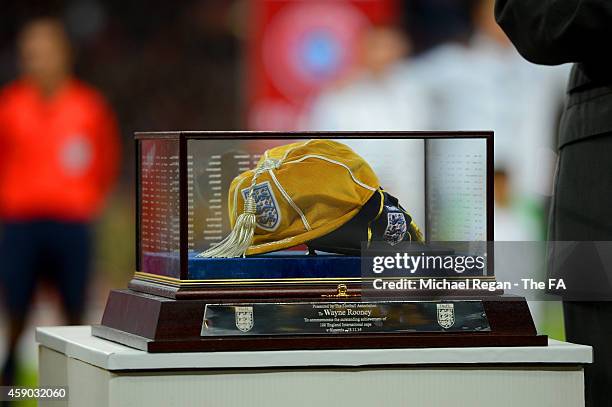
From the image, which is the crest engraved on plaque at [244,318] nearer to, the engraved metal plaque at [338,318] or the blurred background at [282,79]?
the engraved metal plaque at [338,318]

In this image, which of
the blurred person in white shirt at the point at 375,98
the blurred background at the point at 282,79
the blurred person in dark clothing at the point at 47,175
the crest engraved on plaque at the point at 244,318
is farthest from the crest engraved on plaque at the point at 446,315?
the blurred person in white shirt at the point at 375,98

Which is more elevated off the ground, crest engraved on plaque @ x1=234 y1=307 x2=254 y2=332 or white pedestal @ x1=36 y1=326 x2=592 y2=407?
crest engraved on plaque @ x1=234 y1=307 x2=254 y2=332

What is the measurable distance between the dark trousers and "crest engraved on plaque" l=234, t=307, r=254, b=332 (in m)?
0.45

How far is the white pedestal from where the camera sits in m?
1.79

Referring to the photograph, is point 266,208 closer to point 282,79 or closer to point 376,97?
point 376,97

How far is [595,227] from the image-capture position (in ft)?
6.54

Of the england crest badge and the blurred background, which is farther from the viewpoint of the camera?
the blurred background

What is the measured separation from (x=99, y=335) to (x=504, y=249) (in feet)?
1.91

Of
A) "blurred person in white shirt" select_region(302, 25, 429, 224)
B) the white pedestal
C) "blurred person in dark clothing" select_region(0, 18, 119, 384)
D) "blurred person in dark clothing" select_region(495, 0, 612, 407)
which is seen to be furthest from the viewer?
"blurred person in white shirt" select_region(302, 25, 429, 224)

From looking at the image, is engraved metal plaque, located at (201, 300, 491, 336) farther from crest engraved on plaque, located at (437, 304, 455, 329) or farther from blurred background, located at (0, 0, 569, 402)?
blurred background, located at (0, 0, 569, 402)

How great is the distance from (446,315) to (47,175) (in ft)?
13.5

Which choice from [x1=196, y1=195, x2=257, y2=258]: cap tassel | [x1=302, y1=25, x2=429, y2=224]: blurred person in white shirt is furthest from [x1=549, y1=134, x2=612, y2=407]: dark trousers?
[x1=302, y1=25, x2=429, y2=224]: blurred person in white shirt

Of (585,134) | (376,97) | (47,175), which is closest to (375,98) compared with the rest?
(376,97)

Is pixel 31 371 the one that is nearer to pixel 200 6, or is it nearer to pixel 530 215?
pixel 530 215
